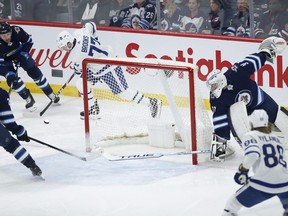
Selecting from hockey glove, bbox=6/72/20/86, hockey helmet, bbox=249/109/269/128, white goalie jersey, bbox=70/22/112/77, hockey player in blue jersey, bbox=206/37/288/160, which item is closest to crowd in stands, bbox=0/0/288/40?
white goalie jersey, bbox=70/22/112/77

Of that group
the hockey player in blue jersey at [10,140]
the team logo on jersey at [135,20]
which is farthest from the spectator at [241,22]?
the hockey player in blue jersey at [10,140]

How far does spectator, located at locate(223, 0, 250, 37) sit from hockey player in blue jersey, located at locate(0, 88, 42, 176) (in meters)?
2.40

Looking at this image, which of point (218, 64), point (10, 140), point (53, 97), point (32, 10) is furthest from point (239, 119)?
point (32, 10)

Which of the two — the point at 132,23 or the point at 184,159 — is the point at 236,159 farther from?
the point at 132,23

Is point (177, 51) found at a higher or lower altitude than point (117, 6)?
lower

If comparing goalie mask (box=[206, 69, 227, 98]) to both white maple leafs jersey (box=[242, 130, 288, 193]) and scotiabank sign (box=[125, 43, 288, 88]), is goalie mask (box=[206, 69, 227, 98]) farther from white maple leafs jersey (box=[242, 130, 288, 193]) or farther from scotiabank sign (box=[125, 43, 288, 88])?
white maple leafs jersey (box=[242, 130, 288, 193])

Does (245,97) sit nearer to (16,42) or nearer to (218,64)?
(218,64)

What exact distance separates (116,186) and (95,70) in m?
1.58

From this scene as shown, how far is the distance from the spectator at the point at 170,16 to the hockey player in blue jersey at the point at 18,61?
123 centimetres

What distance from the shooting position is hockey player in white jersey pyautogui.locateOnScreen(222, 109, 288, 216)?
208 inches

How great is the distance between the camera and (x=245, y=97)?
23.1ft

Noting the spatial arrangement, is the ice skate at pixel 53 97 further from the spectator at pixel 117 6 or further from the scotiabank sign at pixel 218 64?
the spectator at pixel 117 6

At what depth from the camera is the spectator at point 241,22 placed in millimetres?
8281

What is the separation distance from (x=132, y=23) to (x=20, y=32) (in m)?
1.06
